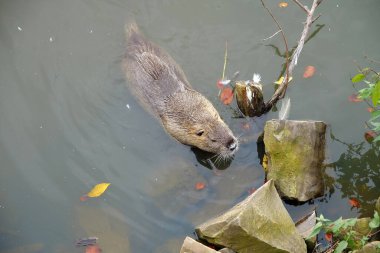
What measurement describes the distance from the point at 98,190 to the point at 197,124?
4.00ft

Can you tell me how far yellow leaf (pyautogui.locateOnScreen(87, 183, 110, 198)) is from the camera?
491cm

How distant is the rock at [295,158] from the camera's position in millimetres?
4473

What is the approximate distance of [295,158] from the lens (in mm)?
4512

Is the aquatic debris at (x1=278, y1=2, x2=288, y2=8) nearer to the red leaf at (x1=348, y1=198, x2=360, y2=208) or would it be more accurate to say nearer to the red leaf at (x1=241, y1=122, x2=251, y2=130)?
the red leaf at (x1=241, y1=122, x2=251, y2=130)

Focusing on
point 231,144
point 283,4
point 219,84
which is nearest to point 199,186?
point 231,144

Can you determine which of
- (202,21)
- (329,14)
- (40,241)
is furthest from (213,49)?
(40,241)

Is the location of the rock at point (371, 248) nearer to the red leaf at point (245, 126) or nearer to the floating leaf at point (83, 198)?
the red leaf at point (245, 126)

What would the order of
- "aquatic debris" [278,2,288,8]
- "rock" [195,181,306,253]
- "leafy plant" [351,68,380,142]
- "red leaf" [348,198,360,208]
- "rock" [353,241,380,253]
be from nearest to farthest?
"leafy plant" [351,68,380,142] < "rock" [353,241,380,253] < "rock" [195,181,306,253] < "red leaf" [348,198,360,208] < "aquatic debris" [278,2,288,8]

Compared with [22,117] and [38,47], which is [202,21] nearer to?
[38,47]

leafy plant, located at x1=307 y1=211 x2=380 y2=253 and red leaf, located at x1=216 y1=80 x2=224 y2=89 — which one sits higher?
red leaf, located at x1=216 y1=80 x2=224 y2=89

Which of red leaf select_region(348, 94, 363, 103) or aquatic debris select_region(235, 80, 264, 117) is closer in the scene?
aquatic debris select_region(235, 80, 264, 117)

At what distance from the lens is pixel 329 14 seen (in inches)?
231

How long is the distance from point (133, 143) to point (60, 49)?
1634 mm

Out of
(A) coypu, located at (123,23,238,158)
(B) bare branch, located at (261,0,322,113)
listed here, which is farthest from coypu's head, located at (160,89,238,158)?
(B) bare branch, located at (261,0,322,113)
